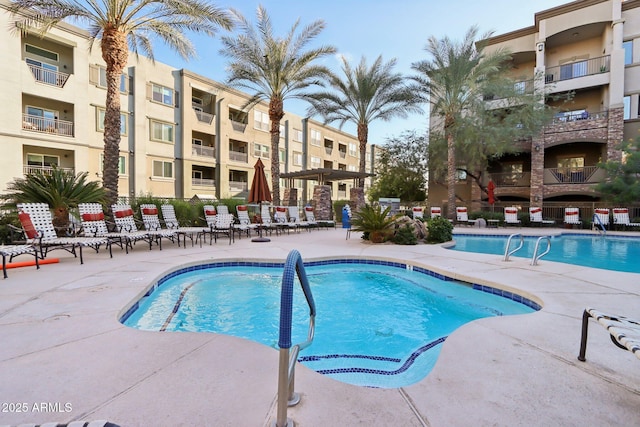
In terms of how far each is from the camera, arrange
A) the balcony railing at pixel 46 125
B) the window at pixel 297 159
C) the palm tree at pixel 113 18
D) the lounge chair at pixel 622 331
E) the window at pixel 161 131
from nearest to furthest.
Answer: the lounge chair at pixel 622 331 → the palm tree at pixel 113 18 → the balcony railing at pixel 46 125 → the window at pixel 161 131 → the window at pixel 297 159

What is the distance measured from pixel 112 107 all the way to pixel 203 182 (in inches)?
661

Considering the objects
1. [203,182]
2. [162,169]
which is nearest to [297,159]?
[203,182]

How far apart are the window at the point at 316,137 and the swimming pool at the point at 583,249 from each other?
26655mm

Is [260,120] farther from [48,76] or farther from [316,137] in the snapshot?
[48,76]

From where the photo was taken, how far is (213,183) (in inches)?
1080

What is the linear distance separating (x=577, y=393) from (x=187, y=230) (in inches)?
347

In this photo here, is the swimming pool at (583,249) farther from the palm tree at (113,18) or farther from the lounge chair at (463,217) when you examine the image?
the palm tree at (113,18)

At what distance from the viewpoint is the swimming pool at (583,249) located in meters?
8.46

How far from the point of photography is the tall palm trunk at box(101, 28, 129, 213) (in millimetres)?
10039

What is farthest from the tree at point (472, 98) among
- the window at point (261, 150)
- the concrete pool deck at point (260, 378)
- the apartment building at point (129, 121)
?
the concrete pool deck at point (260, 378)

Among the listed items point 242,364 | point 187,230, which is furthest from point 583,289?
point 187,230

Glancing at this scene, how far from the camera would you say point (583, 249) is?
10.8 metres

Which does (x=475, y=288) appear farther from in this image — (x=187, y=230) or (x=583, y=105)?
(x=583, y=105)

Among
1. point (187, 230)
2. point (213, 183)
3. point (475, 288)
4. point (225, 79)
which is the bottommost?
point (475, 288)
